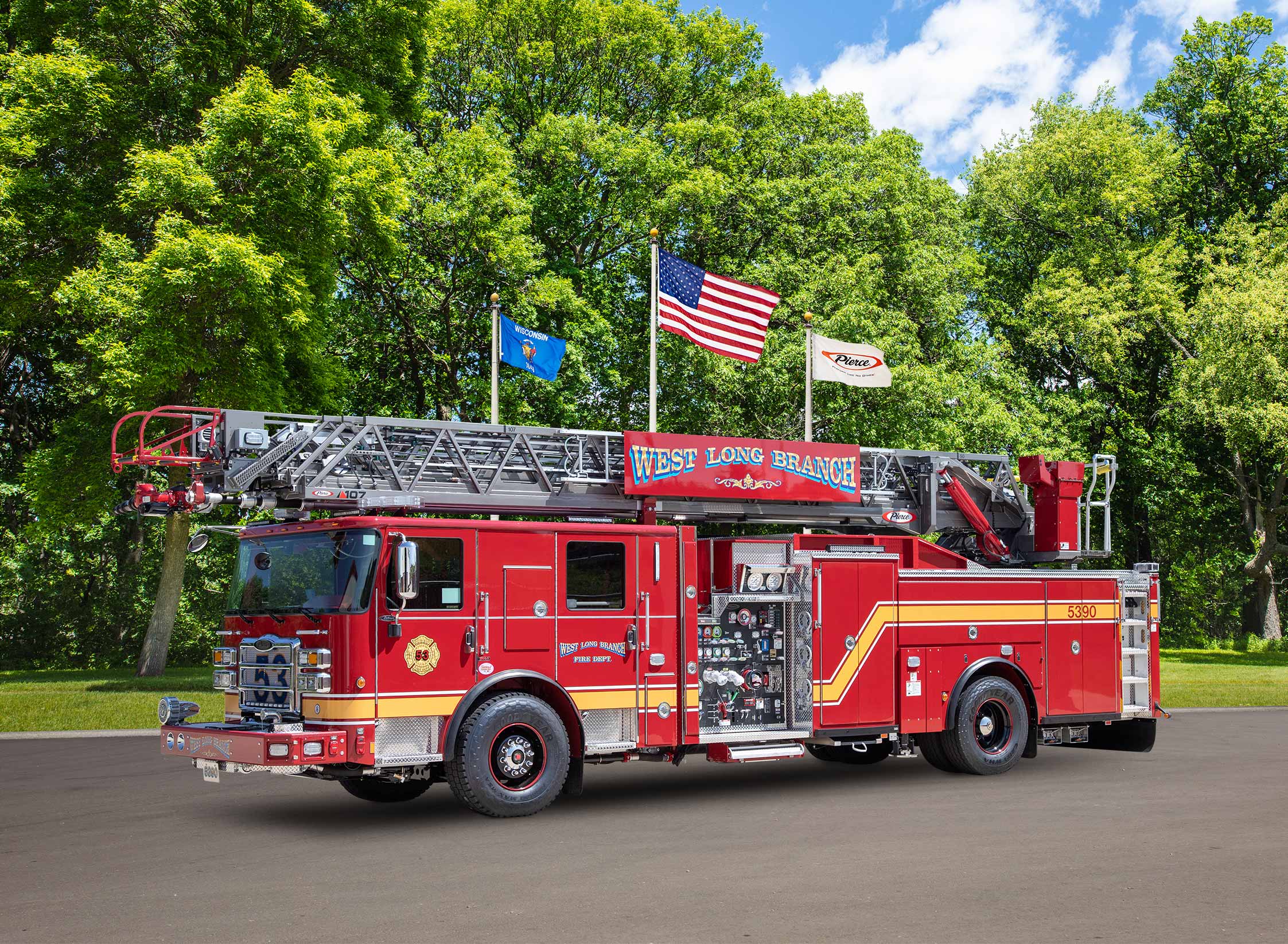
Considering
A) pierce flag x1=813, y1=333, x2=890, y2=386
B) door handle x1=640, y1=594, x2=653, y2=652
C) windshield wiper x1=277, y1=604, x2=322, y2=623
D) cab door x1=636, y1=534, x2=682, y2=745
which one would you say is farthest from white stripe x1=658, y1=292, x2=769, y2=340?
windshield wiper x1=277, y1=604, x2=322, y2=623

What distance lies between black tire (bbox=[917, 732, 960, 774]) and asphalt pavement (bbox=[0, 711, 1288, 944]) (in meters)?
0.17

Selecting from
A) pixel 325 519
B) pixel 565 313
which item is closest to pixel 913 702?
pixel 325 519

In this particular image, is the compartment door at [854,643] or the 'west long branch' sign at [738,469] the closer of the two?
the 'west long branch' sign at [738,469]

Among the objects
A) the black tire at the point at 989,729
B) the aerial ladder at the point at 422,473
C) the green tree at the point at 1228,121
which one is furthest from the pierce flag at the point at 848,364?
the green tree at the point at 1228,121

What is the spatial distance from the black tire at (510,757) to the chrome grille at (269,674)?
5.03ft

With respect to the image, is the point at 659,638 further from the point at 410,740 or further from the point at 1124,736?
the point at 1124,736

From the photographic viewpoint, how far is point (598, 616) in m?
12.0

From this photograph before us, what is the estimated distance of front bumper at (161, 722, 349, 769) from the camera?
34.1 feet

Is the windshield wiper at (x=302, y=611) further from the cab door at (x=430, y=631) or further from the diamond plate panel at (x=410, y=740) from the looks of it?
the diamond plate panel at (x=410, y=740)

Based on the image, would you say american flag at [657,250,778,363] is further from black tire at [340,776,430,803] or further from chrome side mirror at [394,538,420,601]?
chrome side mirror at [394,538,420,601]

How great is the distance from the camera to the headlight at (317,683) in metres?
10.7

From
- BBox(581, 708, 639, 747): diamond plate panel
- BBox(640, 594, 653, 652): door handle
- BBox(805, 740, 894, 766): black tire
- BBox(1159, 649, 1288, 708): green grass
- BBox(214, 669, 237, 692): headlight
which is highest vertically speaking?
BBox(640, 594, 653, 652): door handle

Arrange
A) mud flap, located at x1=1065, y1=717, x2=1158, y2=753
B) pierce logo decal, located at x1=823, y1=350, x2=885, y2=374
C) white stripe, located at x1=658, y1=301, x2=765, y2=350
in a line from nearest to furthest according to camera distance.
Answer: mud flap, located at x1=1065, y1=717, x2=1158, y2=753 → white stripe, located at x1=658, y1=301, x2=765, y2=350 → pierce logo decal, located at x1=823, y1=350, x2=885, y2=374

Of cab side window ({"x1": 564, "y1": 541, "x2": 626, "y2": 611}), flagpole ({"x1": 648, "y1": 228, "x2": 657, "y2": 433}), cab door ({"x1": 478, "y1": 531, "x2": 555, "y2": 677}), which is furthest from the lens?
flagpole ({"x1": 648, "y1": 228, "x2": 657, "y2": 433})
